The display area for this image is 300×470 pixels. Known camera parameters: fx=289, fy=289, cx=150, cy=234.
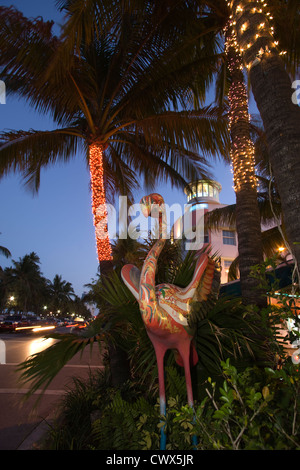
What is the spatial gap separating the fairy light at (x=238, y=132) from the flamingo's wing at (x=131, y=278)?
108 inches

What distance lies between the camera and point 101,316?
312cm

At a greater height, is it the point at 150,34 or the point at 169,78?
the point at 150,34

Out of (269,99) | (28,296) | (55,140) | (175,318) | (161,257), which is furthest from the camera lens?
(28,296)

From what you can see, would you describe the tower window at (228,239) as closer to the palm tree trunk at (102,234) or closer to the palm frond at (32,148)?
the palm frond at (32,148)

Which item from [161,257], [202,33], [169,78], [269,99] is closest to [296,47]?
[202,33]

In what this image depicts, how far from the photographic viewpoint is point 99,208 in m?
5.51

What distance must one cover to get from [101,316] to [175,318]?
4.23ft

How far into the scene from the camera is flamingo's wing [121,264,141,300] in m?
2.30

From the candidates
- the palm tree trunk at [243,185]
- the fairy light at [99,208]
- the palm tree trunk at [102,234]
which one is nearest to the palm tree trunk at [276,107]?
the palm tree trunk at [243,185]

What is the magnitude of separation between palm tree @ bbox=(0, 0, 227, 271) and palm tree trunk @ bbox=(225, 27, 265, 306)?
114 centimetres

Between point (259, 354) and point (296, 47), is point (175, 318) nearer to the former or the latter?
point (259, 354)

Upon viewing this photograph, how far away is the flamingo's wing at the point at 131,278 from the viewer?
7.54ft

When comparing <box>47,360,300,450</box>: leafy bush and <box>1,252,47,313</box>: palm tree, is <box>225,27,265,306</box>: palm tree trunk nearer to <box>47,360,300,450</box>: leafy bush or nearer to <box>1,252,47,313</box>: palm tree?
<box>47,360,300,450</box>: leafy bush

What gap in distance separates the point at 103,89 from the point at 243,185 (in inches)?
143
